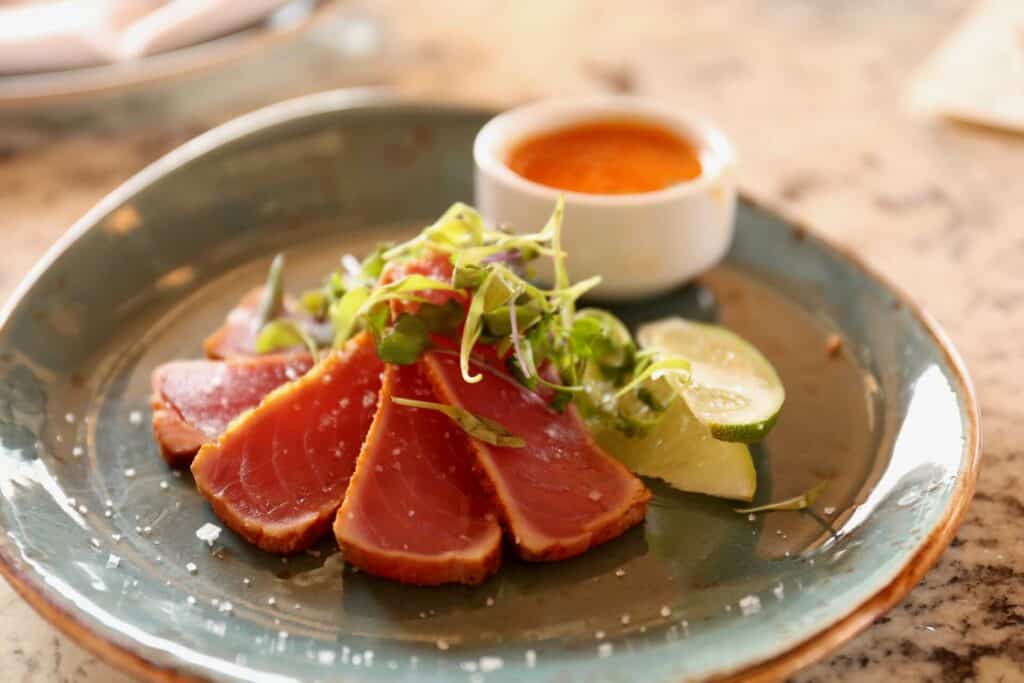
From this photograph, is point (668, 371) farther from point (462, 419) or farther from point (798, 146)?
point (798, 146)

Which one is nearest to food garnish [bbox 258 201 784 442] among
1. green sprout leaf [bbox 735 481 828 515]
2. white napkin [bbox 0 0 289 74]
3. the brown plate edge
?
green sprout leaf [bbox 735 481 828 515]

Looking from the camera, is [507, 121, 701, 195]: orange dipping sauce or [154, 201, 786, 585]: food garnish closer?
[154, 201, 786, 585]: food garnish

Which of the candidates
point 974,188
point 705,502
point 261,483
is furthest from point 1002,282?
point 261,483

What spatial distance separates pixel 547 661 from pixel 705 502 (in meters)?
0.49

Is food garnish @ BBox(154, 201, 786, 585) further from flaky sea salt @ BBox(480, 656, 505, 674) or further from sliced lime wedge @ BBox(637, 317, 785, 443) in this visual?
flaky sea salt @ BBox(480, 656, 505, 674)

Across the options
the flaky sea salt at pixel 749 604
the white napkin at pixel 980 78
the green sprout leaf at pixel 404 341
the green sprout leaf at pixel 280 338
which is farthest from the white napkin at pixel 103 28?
the flaky sea salt at pixel 749 604

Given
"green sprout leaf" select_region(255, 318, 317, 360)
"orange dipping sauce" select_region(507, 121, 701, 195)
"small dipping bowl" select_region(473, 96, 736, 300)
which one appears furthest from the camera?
"orange dipping sauce" select_region(507, 121, 701, 195)

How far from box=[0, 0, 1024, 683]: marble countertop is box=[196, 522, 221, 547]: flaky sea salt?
25 centimetres

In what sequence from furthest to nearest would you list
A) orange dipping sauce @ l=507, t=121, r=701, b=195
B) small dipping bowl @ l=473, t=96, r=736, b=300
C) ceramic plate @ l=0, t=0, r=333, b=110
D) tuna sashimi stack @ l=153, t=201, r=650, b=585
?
1. ceramic plate @ l=0, t=0, r=333, b=110
2. orange dipping sauce @ l=507, t=121, r=701, b=195
3. small dipping bowl @ l=473, t=96, r=736, b=300
4. tuna sashimi stack @ l=153, t=201, r=650, b=585

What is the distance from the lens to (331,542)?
190cm

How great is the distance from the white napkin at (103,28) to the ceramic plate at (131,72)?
0.03 metres

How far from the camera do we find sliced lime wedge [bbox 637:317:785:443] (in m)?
2.03

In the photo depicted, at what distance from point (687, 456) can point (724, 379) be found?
0.71 ft

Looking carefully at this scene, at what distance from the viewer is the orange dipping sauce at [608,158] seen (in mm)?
2584
